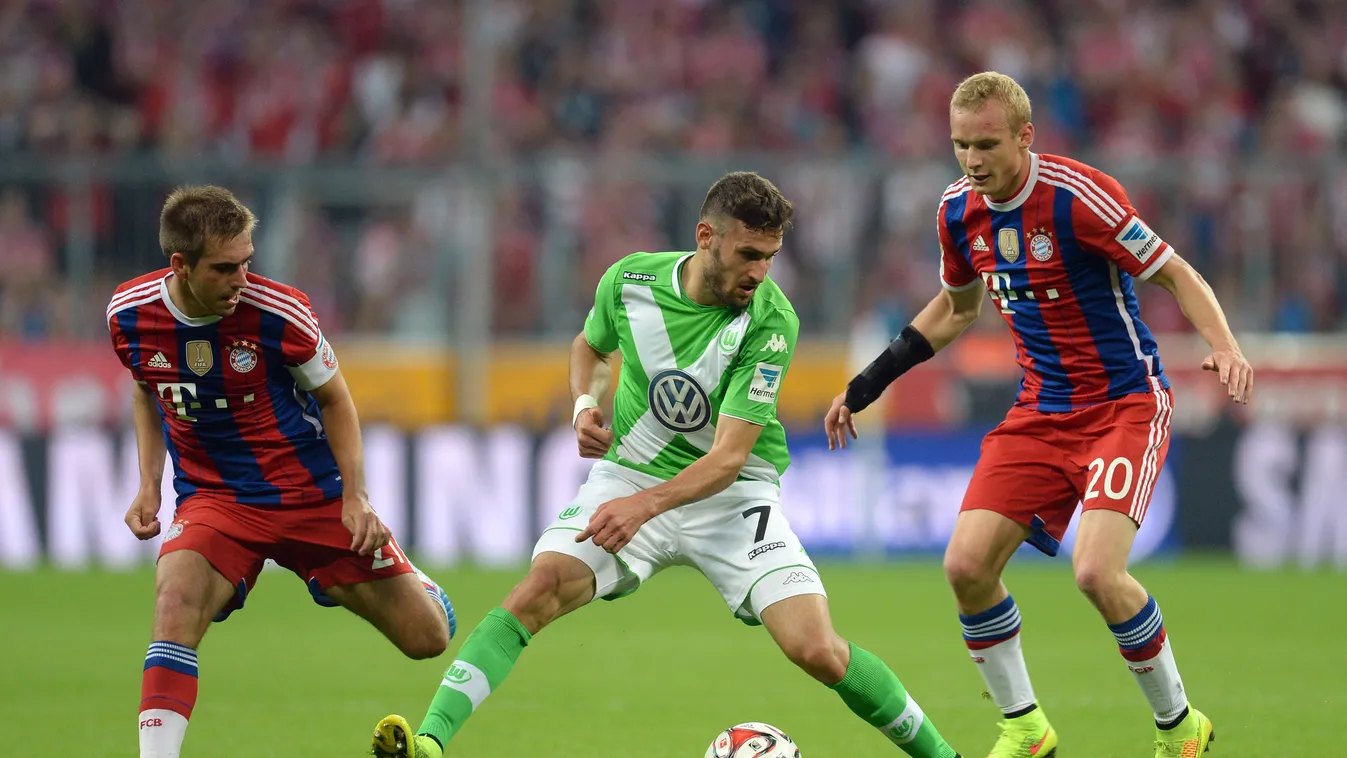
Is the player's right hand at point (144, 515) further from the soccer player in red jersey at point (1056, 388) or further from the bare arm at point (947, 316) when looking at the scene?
the bare arm at point (947, 316)

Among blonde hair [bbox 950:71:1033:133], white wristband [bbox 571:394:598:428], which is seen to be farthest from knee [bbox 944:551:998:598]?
blonde hair [bbox 950:71:1033:133]

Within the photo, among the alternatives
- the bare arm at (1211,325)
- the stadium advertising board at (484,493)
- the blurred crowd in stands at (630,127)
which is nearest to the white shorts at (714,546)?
the bare arm at (1211,325)

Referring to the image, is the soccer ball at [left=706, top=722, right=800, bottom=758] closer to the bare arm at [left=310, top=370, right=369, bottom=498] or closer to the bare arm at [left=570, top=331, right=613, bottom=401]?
the bare arm at [left=570, top=331, right=613, bottom=401]

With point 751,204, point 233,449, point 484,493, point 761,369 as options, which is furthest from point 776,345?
point 484,493

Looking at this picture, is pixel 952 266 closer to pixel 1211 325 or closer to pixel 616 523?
pixel 1211 325

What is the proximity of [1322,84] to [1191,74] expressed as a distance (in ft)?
4.88

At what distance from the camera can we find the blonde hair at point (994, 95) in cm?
626

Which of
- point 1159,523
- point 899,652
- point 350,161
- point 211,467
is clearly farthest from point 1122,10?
point 211,467

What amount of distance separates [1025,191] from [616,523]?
2065mm

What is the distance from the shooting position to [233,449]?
6.35 m

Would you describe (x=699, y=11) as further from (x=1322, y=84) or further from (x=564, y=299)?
(x=1322, y=84)

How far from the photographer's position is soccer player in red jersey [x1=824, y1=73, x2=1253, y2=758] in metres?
6.27

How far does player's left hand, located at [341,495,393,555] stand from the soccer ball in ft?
4.58

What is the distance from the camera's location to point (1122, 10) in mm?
20922
